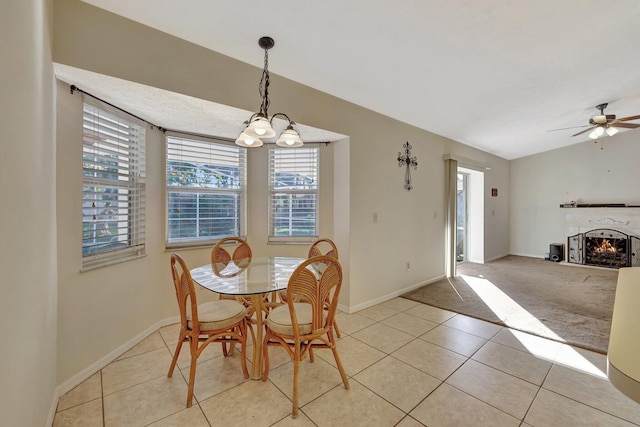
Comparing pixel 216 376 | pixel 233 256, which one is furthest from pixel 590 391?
pixel 233 256

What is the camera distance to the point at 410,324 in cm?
289

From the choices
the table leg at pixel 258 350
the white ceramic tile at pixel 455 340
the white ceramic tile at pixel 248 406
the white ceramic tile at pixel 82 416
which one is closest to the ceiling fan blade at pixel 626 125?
the white ceramic tile at pixel 455 340

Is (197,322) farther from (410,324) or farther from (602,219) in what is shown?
(602,219)

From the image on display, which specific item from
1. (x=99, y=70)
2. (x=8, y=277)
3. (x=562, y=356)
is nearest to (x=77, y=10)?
(x=99, y=70)

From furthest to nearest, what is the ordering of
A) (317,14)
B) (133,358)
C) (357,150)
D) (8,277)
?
1. (357,150)
2. (133,358)
3. (317,14)
4. (8,277)

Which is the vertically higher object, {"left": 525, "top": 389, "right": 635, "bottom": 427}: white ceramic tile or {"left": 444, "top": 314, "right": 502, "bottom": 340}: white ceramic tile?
{"left": 444, "top": 314, "right": 502, "bottom": 340}: white ceramic tile

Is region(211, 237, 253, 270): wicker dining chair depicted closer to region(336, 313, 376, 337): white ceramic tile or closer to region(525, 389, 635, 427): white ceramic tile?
region(336, 313, 376, 337): white ceramic tile

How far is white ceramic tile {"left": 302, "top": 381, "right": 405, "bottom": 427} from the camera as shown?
156 centimetres

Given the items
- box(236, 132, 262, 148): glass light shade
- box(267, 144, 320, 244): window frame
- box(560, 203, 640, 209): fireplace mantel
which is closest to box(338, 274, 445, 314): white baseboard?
box(267, 144, 320, 244): window frame

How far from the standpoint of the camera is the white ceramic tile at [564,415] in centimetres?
155

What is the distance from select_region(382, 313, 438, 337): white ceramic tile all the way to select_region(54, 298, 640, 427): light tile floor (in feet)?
0.55

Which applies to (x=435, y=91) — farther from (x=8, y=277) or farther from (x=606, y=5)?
(x=8, y=277)

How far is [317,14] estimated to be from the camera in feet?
6.04

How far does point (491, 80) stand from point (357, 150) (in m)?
1.60
